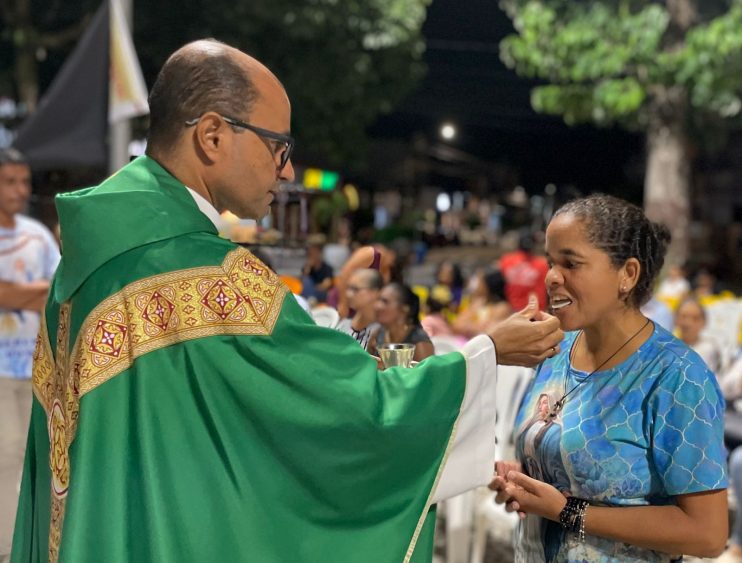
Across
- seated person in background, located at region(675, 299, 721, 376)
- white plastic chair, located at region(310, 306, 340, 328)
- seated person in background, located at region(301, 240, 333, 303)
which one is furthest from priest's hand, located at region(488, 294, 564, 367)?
seated person in background, located at region(675, 299, 721, 376)

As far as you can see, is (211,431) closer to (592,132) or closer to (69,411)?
(69,411)

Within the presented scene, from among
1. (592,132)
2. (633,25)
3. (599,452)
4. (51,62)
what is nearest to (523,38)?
(633,25)

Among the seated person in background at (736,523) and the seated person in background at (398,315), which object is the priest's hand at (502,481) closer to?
the seated person in background at (398,315)

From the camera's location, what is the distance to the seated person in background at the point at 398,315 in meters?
3.80

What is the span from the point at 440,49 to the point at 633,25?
13217 millimetres

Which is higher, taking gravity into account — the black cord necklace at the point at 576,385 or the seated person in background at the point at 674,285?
the black cord necklace at the point at 576,385

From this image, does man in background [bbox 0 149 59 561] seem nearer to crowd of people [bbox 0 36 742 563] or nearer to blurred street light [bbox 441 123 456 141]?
crowd of people [bbox 0 36 742 563]

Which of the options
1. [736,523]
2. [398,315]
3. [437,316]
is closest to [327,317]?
[398,315]

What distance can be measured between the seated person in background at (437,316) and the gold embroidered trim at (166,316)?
1.52 metres

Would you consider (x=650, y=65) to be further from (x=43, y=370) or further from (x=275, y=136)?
(x=43, y=370)

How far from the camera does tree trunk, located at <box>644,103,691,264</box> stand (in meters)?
14.4

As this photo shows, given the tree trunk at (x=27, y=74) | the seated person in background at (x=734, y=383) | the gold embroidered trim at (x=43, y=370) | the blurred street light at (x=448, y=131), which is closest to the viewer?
the gold embroidered trim at (x=43, y=370)

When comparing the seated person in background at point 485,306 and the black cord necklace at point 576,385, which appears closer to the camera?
the black cord necklace at point 576,385

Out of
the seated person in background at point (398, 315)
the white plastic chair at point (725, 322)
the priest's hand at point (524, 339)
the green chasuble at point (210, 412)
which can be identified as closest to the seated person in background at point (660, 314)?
the white plastic chair at point (725, 322)
